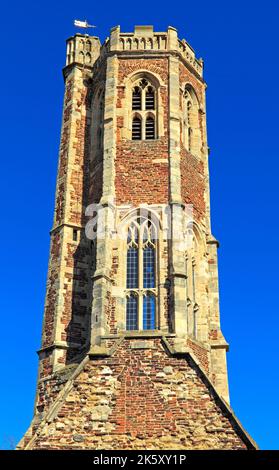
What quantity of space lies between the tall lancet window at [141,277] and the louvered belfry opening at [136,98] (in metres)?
5.38

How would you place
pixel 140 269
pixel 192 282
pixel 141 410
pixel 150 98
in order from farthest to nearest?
1. pixel 150 98
2. pixel 192 282
3. pixel 140 269
4. pixel 141 410

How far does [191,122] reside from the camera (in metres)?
29.0

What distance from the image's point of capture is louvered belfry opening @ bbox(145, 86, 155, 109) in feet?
89.8

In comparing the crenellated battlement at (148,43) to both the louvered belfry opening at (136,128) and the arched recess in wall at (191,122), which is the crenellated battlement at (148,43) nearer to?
the arched recess in wall at (191,122)

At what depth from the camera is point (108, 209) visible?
24297mm

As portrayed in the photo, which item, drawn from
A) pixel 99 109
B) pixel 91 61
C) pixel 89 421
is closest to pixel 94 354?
pixel 89 421

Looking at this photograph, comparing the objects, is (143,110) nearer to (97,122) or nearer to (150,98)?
(150,98)

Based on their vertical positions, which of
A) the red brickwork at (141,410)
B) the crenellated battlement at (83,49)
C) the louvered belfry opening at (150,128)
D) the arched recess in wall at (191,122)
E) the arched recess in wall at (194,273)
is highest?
the crenellated battlement at (83,49)

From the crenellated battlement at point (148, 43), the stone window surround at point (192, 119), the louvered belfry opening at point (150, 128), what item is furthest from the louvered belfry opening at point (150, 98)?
the crenellated battlement at point (148, 43)

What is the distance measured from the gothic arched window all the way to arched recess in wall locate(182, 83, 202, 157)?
1471 millimetres

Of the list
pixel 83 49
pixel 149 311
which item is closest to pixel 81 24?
pixel 83 49

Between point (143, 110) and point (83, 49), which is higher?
point (83, 49)

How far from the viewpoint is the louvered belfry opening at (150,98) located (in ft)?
89.8

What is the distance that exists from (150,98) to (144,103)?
397 mm
